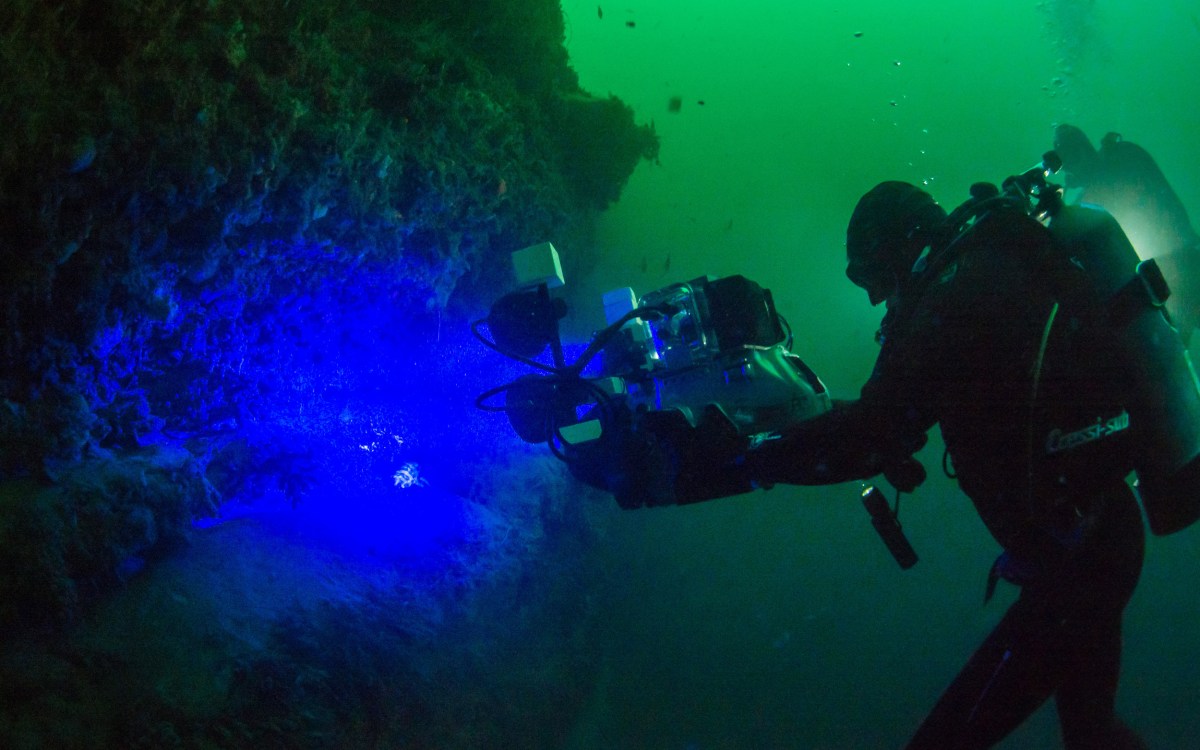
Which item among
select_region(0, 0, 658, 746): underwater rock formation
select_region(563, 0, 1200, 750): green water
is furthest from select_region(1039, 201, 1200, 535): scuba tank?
select_region(563, 0, 1200, 750): green water

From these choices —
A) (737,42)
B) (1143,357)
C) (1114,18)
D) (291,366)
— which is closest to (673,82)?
(737,42)

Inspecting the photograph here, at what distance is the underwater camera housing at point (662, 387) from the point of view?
253 centimetres

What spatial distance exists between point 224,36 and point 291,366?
7.94 feet

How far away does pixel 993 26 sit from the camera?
31969mm

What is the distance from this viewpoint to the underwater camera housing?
2.53m

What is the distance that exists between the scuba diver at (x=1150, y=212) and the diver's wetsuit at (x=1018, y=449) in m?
1.60

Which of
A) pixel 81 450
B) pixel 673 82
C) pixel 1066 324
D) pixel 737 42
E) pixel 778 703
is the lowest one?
pixel 778 703

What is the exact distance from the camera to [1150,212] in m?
3.60

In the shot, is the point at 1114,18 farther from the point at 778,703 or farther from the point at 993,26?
the point at 778,703

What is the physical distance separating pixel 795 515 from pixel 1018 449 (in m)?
11.4

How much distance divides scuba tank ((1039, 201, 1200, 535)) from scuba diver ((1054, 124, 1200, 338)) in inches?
53.8

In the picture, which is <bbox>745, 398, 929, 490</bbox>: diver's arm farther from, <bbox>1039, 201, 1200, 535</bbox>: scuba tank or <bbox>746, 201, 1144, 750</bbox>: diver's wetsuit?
<bbox>1039, 201, 1200, 535</bbox>: scuba tank

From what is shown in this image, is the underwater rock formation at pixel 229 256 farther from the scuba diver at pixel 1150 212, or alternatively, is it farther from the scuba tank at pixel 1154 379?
the scuba diver at pixel 1150 212

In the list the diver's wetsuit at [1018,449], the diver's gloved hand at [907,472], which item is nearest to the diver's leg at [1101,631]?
the diver's wetsuit at [1018,449]
